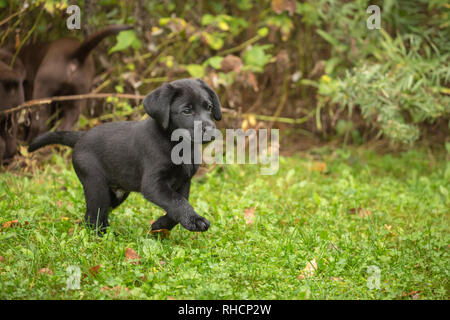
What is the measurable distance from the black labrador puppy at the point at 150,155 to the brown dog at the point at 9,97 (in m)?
1.53

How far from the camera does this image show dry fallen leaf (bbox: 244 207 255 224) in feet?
11.8

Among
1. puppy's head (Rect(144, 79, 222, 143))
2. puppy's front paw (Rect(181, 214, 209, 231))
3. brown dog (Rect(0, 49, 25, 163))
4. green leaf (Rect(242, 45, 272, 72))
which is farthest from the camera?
green leaf (Rect(242, 45, 272, 72))

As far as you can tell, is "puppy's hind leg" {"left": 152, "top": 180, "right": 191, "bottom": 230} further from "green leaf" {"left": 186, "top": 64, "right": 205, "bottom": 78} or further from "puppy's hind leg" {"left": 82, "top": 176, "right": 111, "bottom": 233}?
"green leaf" {"left": 186, "top": 64, "right": 205, "bottom": 78}

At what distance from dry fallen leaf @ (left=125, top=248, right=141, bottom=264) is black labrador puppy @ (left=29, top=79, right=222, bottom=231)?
11.5 inches

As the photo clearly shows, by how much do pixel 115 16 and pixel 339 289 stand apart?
4.69 metres

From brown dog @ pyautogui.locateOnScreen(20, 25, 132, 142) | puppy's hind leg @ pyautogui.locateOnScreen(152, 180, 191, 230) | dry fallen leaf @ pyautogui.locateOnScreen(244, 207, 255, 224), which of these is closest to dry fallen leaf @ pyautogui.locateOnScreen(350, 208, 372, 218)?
dry fallen leaf @ pyautogui.locateOnScreen(244, 207, 255, 224)

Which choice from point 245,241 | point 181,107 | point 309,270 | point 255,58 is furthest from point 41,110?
point 309,270

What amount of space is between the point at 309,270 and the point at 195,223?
68 centimetres

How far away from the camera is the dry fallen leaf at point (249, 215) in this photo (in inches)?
141

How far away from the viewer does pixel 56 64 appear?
497 cm

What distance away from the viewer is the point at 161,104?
2916 millimetres

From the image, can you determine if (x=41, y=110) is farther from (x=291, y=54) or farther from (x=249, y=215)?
(x=291, y=54)

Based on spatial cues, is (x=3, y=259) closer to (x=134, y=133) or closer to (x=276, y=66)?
(x=134, y=133)
